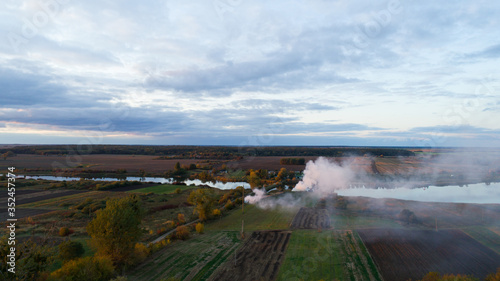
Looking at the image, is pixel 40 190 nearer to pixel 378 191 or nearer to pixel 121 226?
pixel 121 226

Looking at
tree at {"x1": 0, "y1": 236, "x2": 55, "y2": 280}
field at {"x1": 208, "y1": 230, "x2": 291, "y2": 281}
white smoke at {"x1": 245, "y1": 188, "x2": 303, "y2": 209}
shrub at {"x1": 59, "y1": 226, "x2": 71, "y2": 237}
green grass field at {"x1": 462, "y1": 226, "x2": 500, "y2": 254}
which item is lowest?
white smoke at {"x1": 245, "y1": 188, "x2": 303, "y2": 209}

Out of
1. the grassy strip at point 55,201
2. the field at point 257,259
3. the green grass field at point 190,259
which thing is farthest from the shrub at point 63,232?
the field at point 257,259

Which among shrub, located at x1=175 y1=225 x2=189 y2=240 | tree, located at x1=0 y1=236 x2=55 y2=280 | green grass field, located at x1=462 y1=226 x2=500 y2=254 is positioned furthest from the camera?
shrub, located at x1=175 y1=225 x2=189 y2=240

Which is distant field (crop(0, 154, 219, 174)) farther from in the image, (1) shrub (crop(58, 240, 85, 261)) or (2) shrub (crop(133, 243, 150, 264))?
(2) shrub (crop(133, 243, 150, 264))

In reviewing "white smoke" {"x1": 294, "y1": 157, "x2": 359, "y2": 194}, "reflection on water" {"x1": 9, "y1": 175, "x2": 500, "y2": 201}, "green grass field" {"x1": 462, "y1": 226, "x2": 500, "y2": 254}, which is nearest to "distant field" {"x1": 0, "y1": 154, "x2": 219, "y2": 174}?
"reflection on water" {"x1": 9, "y1": 175, "x2": 500, "y2": 201}

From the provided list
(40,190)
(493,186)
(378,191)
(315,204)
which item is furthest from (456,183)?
(40,190)

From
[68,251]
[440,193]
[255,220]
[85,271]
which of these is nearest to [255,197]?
[255,220]
